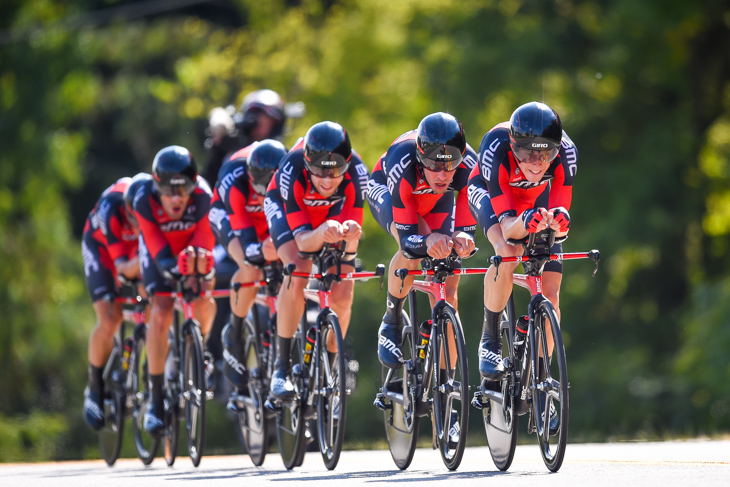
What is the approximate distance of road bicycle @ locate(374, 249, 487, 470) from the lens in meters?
8.52

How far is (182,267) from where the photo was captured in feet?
36.2

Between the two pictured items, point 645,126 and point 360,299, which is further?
point 360,299

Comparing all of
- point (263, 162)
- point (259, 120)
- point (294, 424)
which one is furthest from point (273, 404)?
point (259, 120)

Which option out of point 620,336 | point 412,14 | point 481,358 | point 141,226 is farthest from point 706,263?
point 481,358

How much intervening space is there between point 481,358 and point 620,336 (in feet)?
56.6

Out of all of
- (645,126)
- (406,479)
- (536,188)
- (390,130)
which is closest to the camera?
(406,479)

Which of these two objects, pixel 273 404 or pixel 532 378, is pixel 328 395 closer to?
pixel 273 404

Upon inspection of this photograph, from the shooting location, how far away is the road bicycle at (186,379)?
35.2 feet

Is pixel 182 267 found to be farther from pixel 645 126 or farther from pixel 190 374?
pixel 645 126

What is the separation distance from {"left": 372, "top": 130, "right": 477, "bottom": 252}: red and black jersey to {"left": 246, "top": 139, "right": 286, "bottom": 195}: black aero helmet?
1511mm

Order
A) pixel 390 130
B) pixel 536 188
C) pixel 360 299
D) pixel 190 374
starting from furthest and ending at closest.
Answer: pixel 390 130
pixel 360 299
pixel 190 374
pixel 536 188

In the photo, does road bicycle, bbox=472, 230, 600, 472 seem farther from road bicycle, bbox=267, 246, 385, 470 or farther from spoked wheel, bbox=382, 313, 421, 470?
road bicycle, bbox=267, 246, 385, 470

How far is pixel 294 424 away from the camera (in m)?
9.84

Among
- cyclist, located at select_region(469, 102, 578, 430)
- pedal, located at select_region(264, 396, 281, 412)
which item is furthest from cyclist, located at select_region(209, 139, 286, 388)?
cyclist, located at select_region(469, 102, 578, 430)
